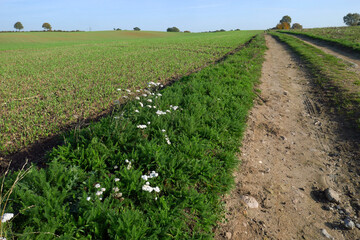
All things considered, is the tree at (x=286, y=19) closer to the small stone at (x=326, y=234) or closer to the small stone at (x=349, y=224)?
the small stone at (x=349, y=224)

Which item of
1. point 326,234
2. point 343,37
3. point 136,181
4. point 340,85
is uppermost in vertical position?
point 343,37

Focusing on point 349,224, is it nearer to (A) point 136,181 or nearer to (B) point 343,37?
(A) point 136,181

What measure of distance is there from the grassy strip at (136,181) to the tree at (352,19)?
392ft

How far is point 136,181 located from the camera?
8.79 feet

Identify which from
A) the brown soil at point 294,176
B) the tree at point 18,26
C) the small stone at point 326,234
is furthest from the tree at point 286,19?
the small stone at point 326,234

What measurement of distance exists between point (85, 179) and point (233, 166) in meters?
2.29

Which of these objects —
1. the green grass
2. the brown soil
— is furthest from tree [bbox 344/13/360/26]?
the brown soil

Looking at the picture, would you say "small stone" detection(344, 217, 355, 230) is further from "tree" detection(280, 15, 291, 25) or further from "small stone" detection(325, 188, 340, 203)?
"tree" detection(280, 15, 291, 25)

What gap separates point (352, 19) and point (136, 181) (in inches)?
4928

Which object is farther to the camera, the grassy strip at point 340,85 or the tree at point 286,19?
the tree at point 286,19

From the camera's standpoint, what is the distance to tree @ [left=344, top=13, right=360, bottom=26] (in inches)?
3491

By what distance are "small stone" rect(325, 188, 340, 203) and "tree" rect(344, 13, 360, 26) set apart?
119065 mm

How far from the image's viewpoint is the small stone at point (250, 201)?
2.87 meters

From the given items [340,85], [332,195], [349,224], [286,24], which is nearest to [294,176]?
[332,195]
